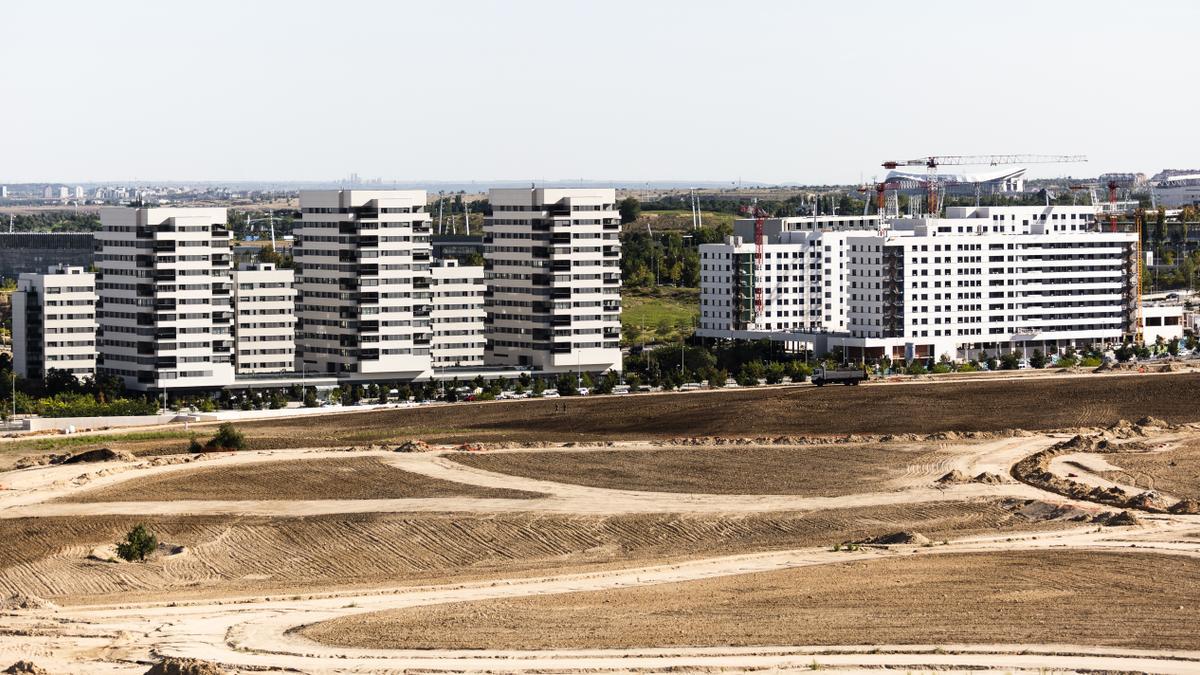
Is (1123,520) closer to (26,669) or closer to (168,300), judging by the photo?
(26,669)

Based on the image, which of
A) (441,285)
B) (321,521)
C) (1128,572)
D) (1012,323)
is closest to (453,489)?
(321,521)

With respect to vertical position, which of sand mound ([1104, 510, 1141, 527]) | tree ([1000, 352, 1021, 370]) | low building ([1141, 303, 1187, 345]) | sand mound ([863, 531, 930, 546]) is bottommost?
sand mound ([863, 531, 930, 546])

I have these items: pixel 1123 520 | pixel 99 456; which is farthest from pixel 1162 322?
pixel 1123 520

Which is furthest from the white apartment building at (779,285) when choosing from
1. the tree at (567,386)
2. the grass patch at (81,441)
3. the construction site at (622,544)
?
the grass patch at (81,441)

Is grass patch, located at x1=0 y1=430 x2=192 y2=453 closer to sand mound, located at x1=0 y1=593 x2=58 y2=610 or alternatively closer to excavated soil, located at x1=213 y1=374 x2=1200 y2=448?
excavated soil, located at x1=213 y1=374 x2=1200 y2=448

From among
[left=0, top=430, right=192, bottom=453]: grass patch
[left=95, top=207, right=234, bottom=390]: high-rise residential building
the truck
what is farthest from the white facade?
[left=0, top=430, right=192, bottom=453]: grass patch

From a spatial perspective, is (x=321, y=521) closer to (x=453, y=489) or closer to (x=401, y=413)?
(x=453, y=489)
